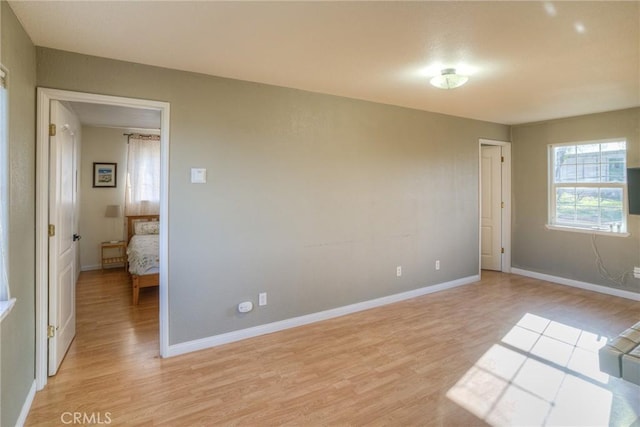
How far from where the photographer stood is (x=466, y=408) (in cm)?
213

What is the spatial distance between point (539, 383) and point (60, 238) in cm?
381

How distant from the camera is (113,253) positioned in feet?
19.9

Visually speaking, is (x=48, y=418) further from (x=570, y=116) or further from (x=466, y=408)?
(x=570, y=116)

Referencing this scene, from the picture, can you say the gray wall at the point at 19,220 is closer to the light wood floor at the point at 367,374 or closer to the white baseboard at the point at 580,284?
the light wood floor at the point at 367,374

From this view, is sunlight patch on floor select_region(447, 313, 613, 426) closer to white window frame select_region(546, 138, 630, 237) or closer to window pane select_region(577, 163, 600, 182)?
white window frame select_region(546, 138, 630, 237)

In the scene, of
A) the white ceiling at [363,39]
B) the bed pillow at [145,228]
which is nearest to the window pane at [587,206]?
the white ceiling at [363,39]

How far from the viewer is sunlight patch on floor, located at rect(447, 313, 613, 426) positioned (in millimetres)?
2061

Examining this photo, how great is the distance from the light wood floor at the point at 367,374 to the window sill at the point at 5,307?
795 mm

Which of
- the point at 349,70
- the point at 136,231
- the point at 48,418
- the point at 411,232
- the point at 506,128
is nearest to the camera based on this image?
the point at 48,418

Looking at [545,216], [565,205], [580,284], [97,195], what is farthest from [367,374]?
[97,195]

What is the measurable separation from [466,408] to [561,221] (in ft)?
13.2

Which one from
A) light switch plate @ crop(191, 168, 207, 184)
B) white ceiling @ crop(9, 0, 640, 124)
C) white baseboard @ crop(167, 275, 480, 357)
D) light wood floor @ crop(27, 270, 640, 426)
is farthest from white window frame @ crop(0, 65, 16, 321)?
white baseboard @ crop(167, 275, 480, 357)

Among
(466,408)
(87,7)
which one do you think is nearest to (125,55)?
(87,7)

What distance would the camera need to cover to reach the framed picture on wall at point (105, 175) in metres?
5.94
